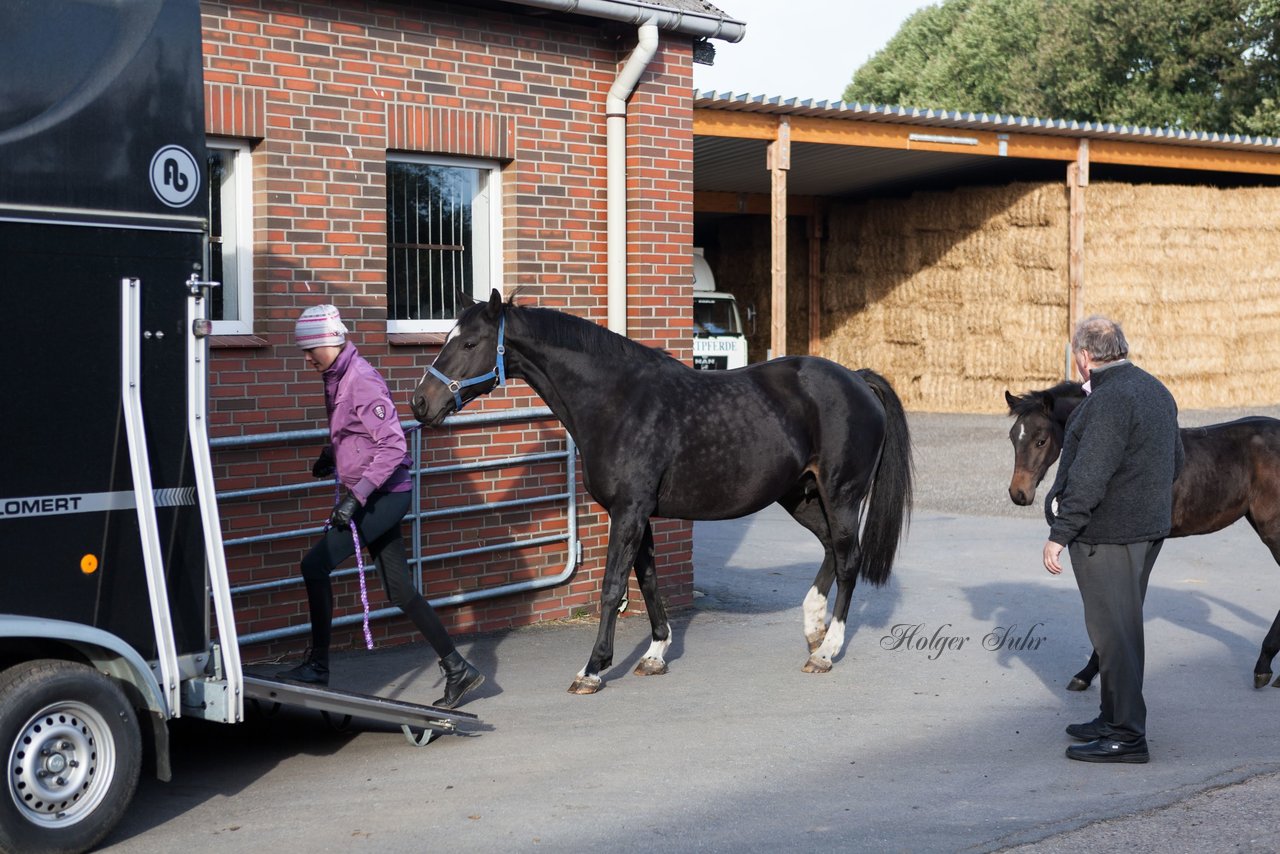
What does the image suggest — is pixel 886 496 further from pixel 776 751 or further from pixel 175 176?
pixel 175 176

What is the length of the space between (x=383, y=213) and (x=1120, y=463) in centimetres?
439

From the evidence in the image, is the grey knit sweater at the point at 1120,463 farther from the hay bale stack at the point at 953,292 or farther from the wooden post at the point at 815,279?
the wooden post at the point at 815,279

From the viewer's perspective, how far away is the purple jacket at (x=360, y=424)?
6277 millimetres

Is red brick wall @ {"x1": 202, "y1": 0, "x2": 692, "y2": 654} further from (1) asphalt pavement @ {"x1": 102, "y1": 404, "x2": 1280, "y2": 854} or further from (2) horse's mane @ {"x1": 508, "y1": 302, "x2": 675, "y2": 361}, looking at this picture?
(2) horse's mane @ {"x1": 508, "y1": 302, "x2": 675, "y2": 361}

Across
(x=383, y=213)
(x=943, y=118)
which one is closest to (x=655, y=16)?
(x=383, y=213)

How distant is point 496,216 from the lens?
895 cm

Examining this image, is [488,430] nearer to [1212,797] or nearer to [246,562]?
[246,562]

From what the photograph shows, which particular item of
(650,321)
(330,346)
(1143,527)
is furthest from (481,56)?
(1143,527)

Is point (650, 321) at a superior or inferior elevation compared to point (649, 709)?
superior

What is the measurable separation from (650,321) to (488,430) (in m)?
1.43

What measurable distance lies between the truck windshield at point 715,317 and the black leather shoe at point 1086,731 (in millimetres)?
19187

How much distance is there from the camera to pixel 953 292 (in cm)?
2539

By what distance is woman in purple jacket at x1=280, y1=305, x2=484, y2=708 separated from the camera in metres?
6.23

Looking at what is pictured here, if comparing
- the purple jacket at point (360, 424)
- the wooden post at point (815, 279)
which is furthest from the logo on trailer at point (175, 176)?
the wooden post at point (815, 279)
